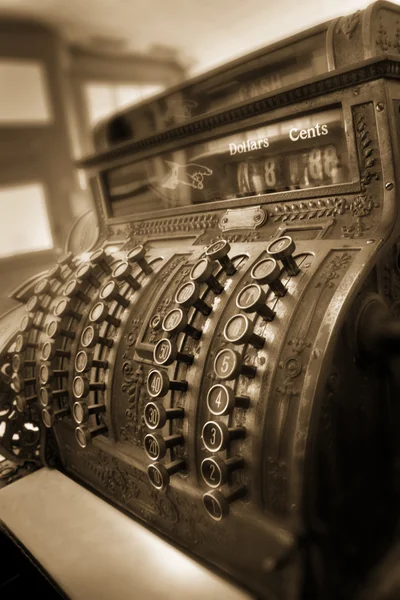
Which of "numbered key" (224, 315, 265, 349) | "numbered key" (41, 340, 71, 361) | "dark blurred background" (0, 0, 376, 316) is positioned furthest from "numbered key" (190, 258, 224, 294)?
"dark blurred background" (0, 0, 376, 316)

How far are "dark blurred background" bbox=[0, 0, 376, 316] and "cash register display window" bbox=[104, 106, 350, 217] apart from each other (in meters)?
0.31

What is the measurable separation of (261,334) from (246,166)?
70 centimetres

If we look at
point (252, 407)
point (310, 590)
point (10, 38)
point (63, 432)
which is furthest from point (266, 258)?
point (63, 432)

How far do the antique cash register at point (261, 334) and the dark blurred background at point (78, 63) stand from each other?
20cm

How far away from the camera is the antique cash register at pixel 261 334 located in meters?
1.29

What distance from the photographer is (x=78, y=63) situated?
5.90ft

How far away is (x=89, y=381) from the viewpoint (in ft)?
6.45

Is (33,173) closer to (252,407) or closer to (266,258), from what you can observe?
(266,258)

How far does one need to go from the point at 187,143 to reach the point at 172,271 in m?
0.52

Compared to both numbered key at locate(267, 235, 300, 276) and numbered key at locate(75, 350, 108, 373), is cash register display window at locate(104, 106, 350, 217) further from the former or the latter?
numbered key at locate(75, 350, 108, 373)

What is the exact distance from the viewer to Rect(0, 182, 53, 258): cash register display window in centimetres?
207

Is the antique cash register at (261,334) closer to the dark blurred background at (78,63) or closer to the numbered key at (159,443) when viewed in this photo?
the numbered key at (159,443)

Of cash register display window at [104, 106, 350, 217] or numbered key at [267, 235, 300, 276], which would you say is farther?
cash register display window at [104, 106, 350, 217]

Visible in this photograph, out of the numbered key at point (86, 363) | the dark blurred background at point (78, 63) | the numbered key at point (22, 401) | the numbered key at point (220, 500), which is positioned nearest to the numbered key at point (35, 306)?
the dark blurred background at point (78, 63)
